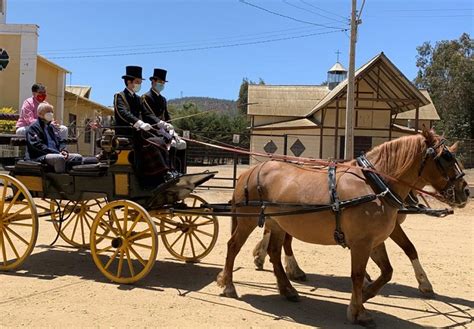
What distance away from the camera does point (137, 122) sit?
6.82m

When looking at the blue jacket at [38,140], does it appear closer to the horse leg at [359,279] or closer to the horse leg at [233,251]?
the horse leg at [233,251]

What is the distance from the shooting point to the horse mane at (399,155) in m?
5.55

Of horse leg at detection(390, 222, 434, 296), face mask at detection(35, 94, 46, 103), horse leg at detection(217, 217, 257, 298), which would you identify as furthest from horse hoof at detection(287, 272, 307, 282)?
face mask at detection(35, 94, 46, 103)

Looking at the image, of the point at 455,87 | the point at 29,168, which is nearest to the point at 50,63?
the point at 29,168

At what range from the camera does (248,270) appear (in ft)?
26.0

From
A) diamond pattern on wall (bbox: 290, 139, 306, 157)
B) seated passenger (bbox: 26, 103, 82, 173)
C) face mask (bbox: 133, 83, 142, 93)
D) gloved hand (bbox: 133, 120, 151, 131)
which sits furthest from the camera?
diamond pattern on wall (bbox: 290, 139, 306, 157)

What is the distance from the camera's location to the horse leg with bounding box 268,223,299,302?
634cm

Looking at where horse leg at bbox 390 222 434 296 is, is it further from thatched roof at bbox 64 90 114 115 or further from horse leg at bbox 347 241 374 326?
thatched roof at bbox 64 90 114 115

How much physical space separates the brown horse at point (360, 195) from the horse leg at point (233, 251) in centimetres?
1

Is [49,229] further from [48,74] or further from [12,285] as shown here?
[48,74]

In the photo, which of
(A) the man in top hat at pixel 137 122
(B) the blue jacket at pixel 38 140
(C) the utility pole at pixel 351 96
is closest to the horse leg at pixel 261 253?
(A) the man in top hat at pixel 137 122

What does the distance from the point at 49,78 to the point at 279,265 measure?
972 inches

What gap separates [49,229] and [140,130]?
5381 mm

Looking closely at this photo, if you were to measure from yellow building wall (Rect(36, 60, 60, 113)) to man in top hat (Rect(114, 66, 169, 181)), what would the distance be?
2119 cm
